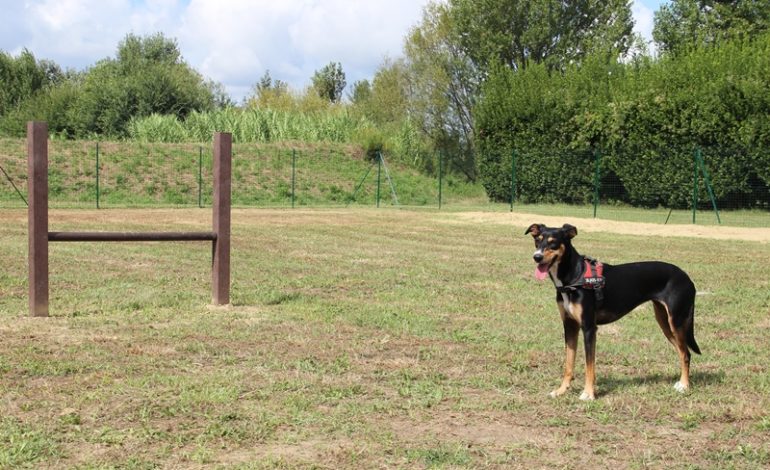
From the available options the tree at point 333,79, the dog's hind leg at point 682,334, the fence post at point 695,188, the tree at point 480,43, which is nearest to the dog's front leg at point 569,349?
the dog's hind leg at point 682,334

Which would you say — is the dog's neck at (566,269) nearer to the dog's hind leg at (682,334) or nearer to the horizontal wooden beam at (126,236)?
the dog's hind leg at (682,334)

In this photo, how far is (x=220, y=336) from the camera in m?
7.26

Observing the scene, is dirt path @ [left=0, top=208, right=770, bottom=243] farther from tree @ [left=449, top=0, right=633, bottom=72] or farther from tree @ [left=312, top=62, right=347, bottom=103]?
tree @ [left=312, top=62, right=347, bottom=103]

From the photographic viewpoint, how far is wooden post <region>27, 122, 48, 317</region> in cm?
794

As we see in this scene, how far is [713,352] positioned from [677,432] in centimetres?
237

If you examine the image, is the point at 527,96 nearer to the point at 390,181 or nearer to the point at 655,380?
the point at 390,181

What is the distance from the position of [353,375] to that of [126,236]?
135 inches

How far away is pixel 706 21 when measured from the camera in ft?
146

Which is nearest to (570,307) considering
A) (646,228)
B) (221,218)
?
(221,218)

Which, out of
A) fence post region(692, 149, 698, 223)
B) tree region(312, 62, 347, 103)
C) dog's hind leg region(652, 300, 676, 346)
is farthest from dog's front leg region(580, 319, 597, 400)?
tree region(312, 62, 347, 103)

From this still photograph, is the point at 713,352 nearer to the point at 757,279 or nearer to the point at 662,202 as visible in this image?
the point at 757,279

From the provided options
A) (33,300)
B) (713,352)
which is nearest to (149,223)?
(33,300)

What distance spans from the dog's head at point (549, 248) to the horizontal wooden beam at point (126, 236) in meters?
4.22

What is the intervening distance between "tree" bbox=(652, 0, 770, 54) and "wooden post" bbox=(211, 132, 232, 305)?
1463 inches
